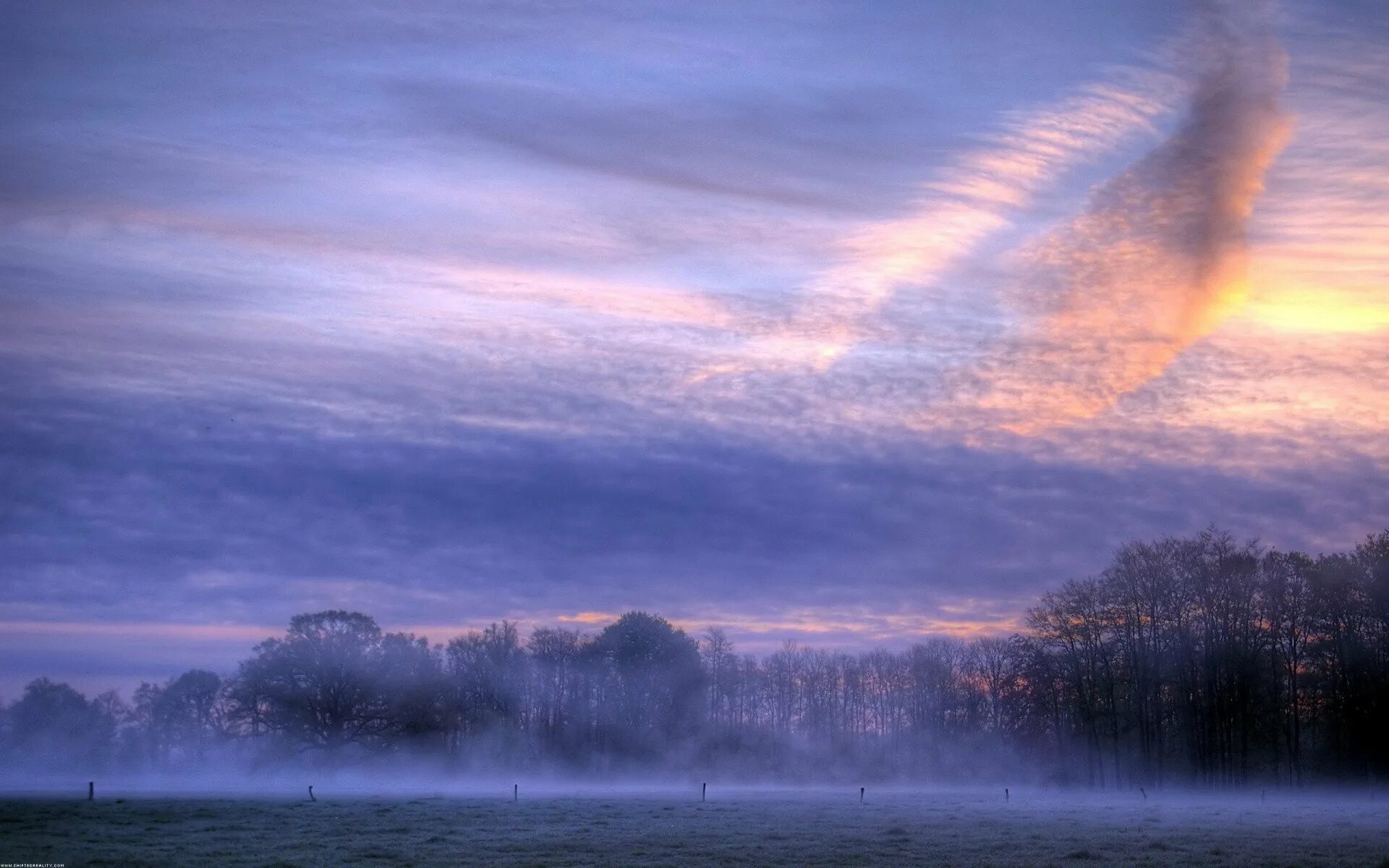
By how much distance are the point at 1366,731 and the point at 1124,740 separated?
16770 mm

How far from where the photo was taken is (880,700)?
130250 mm

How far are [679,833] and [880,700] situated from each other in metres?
93.7

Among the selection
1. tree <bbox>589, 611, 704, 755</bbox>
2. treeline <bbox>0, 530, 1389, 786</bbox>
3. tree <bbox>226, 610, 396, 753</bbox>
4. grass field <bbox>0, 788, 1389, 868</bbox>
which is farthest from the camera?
tree <bbox>589, 611, 704, 755</bbox>

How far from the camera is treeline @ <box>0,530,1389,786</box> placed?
82.6 meters

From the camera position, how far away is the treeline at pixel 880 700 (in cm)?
8262

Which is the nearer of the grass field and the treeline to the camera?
the grass field

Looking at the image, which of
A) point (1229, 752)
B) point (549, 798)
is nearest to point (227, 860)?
point (549, 798)

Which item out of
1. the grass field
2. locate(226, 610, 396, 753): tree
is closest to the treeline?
locate(226, 610, 396, 753): tree

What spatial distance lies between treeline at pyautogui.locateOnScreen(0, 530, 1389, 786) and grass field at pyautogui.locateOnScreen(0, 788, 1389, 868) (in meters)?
23.1

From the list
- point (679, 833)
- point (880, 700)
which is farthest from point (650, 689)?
point (679, 833)

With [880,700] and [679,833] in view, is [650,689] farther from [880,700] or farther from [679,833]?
[679,833]

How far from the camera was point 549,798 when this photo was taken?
6700 centimetres

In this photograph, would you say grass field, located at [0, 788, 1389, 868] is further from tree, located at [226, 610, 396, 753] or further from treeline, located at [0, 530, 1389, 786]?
tree, located at [226, 610, 396, 753]

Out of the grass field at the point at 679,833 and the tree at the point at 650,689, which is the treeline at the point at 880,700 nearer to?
the tree at the point at 650,689
